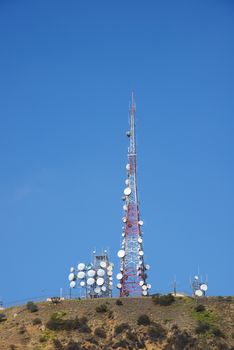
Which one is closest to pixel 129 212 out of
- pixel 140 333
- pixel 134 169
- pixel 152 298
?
pixel 134 169

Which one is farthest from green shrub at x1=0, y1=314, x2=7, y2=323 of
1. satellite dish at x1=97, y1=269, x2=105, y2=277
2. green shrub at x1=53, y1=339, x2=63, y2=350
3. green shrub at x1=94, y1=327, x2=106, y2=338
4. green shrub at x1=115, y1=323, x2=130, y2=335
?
green shrub at x1=115, y1=323, x2=130, y2=335

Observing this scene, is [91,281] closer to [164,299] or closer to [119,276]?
[119,276]

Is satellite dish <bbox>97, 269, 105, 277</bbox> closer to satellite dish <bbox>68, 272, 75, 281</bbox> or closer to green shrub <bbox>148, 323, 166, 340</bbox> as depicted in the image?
satellite dish <bbox>68, 272, 75, 281</bbox>

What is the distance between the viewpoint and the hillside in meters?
95.5

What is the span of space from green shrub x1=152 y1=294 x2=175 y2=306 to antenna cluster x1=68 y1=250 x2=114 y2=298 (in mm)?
11314

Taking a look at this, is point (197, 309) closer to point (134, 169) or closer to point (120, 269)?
point (120, 269)

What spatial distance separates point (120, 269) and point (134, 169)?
13.5 metres

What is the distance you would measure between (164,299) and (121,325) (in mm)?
8920

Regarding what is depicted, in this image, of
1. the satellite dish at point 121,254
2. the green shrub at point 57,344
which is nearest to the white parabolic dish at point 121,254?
the satellite dish at point 121,254

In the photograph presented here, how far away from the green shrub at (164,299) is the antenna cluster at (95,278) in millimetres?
11314

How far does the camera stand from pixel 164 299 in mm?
106062

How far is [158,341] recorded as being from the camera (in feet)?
314

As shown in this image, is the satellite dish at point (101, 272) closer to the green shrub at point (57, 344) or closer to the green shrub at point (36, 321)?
the green shrub at point (36, 321)

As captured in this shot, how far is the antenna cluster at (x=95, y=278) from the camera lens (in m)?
117
